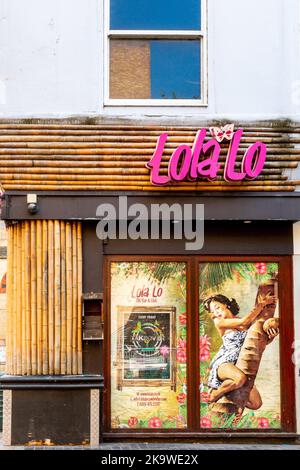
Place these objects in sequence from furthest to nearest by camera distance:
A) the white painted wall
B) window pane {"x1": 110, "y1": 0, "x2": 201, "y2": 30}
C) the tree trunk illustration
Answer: window pane {"x1": 110, "y1": 0, "x2": 201, "y2": 30} → the white painted wall → the tree trunk illustration

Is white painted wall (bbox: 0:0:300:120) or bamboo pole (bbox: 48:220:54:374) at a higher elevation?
white painted wall (bbox: 0:0:300:120)

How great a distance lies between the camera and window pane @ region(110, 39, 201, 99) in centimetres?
1125

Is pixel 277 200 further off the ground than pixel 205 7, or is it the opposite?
pixel 205 7

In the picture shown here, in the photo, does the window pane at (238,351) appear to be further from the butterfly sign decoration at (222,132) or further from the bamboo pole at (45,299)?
the bamboo pole at (45,299)

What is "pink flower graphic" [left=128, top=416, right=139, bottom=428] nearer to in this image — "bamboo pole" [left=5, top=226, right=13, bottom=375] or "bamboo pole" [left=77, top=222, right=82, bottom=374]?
"bamboo pole" [left=77, top=222, right=82, bottom=374]

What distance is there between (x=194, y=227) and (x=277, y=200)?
1.19 m

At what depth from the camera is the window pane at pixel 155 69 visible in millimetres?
11250

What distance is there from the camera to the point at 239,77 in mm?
11172

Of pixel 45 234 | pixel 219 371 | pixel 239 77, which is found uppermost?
pixel 239 77

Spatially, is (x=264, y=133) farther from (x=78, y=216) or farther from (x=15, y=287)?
(x=15, y=287)

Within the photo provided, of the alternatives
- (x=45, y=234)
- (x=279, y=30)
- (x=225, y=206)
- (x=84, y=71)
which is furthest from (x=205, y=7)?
(x=45, y=234)

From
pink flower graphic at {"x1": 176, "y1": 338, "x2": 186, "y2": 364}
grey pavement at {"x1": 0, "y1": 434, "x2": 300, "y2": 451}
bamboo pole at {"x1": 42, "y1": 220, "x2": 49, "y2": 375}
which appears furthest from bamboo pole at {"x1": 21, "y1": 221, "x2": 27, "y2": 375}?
pink flower graphic at {"x1": 176, "y1": 338, "x2": 186, "y2": 364}

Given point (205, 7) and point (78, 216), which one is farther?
point (205, 7)

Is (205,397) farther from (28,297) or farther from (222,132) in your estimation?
(222,132)
